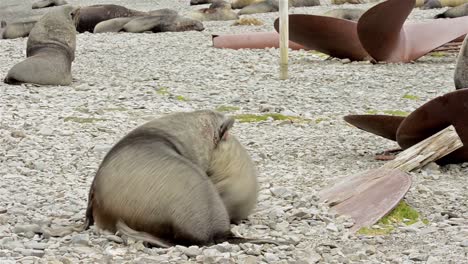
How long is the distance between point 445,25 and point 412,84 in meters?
1.96

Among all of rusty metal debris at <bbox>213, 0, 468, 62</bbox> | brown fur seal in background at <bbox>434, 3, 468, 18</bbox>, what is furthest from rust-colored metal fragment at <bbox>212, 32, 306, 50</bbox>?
brown fur seal in background at <bbox>434, 3, 468, 18</bbox>

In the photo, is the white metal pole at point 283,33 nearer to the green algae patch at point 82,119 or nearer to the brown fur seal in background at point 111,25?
the green algae patch at point 82,119

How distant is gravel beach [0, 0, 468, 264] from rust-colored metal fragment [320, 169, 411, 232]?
0.12 metres

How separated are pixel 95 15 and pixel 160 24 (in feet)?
5.89

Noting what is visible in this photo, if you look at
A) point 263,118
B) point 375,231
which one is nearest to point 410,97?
point 263,118

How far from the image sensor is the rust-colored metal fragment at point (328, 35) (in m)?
11.9

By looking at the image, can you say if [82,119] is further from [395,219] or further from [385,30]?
[385,30]

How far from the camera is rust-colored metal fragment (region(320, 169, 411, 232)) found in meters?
5.10

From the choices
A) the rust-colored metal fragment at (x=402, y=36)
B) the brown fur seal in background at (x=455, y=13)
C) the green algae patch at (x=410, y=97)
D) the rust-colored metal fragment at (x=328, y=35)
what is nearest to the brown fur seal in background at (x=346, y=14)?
the brown fur seal in background at (x=455, y=13)

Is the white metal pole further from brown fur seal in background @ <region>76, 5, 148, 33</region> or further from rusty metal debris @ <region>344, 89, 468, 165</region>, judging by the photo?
brown fur seal in background @ <region>76, 5, 148, 33</region>

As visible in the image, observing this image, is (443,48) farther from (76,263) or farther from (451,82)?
(76,263)

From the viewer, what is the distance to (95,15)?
18734mm

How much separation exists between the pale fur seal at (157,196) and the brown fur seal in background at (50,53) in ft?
20.1

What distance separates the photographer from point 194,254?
13.6 feet
